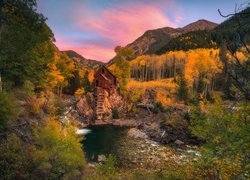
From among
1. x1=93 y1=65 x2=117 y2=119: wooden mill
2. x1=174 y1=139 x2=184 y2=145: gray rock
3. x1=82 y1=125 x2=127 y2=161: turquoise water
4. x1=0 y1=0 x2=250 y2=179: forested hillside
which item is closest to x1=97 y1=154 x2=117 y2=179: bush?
x1=0 y1=0 x2=250 y2=179: forested hillside

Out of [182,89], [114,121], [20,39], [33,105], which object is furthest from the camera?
[182,89]

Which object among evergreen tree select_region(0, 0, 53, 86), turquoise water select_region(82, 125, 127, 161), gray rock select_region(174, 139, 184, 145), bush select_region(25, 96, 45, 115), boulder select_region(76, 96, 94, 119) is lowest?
turquoise water select_region(82, 125, 127, 161)

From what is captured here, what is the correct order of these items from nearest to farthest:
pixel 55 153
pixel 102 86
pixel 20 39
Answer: pixel 55 153
pixel 20 39
pixel 102 86

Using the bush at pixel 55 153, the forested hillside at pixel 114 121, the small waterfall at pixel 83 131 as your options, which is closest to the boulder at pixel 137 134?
the forested hillside at pixel 114 121

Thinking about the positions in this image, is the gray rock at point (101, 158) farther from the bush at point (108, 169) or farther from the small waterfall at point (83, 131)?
the small waterfall at point (83, 131)

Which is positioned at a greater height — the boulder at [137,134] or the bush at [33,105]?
the bush at [33,105]

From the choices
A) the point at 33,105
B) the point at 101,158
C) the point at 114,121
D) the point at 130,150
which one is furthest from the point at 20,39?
the point at 114,121

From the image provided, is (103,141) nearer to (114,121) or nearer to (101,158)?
(101,158)

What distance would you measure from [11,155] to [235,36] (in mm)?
12450

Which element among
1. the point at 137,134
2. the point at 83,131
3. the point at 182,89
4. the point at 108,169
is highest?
the point at 182,89

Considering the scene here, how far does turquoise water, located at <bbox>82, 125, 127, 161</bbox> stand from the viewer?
1113 inches

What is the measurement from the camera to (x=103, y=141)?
33.6 meters

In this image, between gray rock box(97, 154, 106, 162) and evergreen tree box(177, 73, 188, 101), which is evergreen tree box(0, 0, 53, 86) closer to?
gray rock box(97, 154, 106, 162)

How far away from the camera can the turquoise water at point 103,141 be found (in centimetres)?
2827
